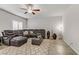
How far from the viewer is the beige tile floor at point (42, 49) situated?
184 centimetres

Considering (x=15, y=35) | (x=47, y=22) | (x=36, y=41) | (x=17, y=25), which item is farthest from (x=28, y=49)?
(x=47, y=22)

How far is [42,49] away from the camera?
2.16m

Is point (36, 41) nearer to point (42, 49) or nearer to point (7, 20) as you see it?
point (42, 49)

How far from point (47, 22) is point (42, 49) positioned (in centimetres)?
69

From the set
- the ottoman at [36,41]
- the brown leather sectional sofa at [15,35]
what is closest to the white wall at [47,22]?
the brown leather sectional sofa at [15,35]

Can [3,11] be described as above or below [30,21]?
above

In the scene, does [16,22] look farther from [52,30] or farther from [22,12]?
[52,30]

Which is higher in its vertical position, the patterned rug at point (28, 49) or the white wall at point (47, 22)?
the white wall at point (47, 22)

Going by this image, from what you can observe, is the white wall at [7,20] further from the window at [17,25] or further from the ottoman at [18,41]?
the ottoman at [18,41]

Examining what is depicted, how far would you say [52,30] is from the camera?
2117 mm

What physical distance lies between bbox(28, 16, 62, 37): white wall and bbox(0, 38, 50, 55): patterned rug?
13.2 inches
